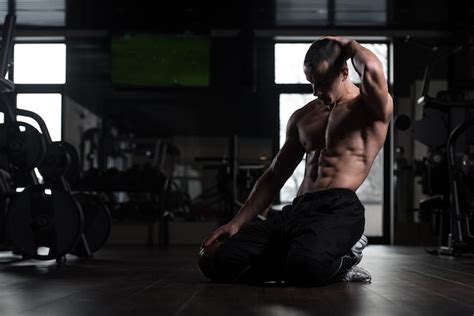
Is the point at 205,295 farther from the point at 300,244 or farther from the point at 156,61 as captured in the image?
the point at 156,61

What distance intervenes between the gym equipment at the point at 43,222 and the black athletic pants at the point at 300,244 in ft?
5.66

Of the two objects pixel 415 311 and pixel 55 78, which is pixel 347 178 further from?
pixel 55 78

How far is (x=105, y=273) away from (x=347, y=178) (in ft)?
4.40

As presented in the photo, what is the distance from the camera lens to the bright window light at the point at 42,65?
816 cm

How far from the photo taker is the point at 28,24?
7.92 metres

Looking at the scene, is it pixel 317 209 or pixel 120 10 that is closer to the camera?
A: pixel 317 209

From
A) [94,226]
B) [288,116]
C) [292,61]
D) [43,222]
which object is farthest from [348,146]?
[292,61]

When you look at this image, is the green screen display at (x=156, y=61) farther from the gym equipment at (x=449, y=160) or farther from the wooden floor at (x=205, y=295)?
the wooden floor at (x=205, y=295)

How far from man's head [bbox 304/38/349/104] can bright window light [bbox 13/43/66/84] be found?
5852 millimetres

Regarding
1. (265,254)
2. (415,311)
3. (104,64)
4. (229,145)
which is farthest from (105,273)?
(104,64)

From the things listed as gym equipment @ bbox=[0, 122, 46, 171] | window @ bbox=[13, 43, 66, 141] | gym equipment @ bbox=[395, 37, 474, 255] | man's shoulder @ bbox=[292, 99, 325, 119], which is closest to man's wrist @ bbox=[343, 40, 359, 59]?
man's shoulder @ bbox=[292, 99, 325, 119]

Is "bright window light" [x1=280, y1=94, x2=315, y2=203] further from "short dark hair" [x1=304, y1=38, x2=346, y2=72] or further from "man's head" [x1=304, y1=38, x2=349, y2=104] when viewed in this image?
"short dark hair" [x1=304, y1=38, x2=346, y2=72]

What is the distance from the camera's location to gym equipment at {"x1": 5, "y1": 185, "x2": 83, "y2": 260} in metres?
4.25

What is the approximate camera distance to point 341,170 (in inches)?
110
